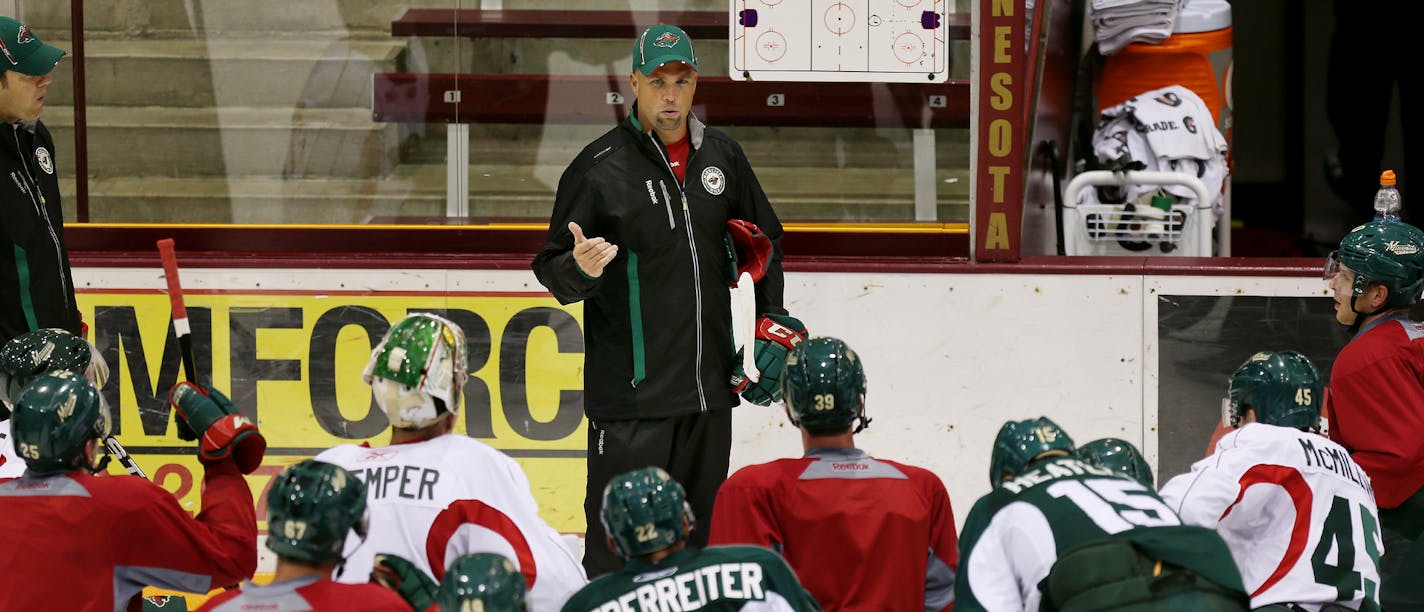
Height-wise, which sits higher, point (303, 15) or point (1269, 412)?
point (303, 15)

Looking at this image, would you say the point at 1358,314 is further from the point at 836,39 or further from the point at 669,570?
the point at 669,570

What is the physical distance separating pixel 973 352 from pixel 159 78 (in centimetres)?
292

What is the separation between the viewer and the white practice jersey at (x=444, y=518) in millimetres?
3430

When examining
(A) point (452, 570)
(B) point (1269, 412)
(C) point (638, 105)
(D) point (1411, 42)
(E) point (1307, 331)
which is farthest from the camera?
(D) point (1411, 42)

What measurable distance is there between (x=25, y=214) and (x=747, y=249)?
6.42 ft

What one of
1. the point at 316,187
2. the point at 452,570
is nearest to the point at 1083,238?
the point at 316,187

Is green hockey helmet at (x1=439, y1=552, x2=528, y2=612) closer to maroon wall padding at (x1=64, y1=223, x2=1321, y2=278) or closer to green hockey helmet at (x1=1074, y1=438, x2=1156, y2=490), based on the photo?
green hockey helmet at (x1=1074, y1=438, x2=1156, y2=490)

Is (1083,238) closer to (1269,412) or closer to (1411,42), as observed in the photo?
(1269,412)

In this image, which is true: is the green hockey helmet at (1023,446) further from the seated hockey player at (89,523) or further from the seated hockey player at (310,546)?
the seated hockey player at (89,523)

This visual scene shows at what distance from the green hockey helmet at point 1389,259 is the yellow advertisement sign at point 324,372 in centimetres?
246

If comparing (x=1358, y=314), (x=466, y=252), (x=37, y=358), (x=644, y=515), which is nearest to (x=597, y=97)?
(x=466, y=252)

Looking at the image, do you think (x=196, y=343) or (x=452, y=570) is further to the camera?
(x=196, y=343)

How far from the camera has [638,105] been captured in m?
5.04

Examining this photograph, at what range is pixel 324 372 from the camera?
611 centimetres
